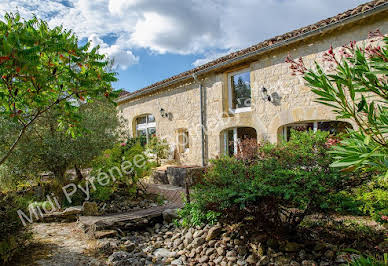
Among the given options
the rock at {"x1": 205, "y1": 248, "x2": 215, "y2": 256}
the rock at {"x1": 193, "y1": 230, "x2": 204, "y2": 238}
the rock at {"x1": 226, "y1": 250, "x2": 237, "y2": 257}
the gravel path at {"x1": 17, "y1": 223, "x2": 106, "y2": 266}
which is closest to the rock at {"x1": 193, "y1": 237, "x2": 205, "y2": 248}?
the rock at {"x1": 193, "y1": 230, "x2": 204, "y2": 238}

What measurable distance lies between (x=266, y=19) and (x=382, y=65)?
5586 millimetres

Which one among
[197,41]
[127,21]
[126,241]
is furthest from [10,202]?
[197,41]

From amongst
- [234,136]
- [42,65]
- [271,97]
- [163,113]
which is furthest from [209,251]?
[163,113]

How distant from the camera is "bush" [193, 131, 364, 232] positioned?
3.19 meters

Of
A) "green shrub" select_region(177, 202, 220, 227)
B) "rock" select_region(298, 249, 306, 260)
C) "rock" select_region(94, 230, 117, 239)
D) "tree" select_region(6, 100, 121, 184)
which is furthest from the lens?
"tree" select_region(6, 100, 121, 184)

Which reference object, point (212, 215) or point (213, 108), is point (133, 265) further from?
point (213, 108)

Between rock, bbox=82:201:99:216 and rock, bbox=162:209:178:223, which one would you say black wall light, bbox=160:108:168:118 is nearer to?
rock, bbox=82:201:99:216

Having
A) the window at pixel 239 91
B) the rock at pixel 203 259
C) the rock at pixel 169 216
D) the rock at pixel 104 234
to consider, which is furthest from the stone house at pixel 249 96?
the rock at pixel 104 234

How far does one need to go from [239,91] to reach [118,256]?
6737 millimetres

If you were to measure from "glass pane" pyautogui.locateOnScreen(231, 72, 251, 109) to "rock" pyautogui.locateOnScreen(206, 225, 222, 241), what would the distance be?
5293mm

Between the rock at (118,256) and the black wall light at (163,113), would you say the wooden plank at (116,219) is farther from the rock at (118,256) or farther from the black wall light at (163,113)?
the black wall light at (163,113)

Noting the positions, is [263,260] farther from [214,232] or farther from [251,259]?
[214,232]

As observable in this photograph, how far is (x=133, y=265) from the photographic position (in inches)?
142

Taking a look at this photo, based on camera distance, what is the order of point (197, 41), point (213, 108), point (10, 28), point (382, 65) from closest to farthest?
point (382, 65) < point (10, 28) < point (197, 41) < point (213, 108)
